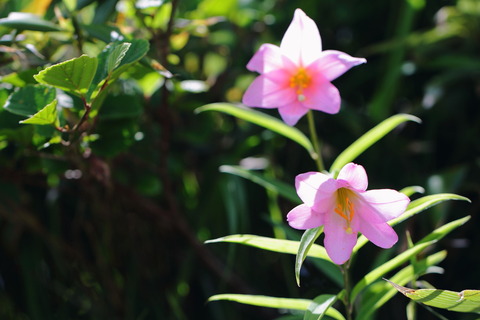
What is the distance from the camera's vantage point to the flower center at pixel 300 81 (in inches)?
28.4

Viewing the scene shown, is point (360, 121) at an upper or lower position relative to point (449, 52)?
lower

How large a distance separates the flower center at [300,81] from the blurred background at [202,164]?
21cm

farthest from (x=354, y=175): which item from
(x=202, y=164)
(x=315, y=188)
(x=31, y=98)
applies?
(x=202, y=164)

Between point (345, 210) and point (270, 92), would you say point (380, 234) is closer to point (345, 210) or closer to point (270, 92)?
point (345, 210)

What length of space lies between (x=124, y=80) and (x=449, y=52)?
829mm

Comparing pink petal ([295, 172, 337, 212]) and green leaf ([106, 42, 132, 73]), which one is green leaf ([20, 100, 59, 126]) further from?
pink petal ([295, 172, 337, 212])

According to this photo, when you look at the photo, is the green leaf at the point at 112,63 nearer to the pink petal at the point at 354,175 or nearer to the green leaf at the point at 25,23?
the green leaf at the point at 25,23

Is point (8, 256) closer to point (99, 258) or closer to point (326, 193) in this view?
point (99, 258)

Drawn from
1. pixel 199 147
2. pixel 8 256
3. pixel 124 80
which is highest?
pixel 124 80

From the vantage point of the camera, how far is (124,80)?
35.2 inches

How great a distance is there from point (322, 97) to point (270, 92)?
73 millimetres

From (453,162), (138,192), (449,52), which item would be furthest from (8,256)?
(449,52)

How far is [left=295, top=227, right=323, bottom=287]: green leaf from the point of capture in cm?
56

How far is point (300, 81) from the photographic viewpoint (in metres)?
0.73
